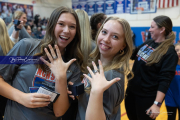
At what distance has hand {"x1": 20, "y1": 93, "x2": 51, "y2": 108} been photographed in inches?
39.4

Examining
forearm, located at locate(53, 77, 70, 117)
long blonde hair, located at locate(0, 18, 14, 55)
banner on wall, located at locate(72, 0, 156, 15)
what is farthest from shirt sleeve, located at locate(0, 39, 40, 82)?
banner on wall, located at locate(72, 0, 156, 15)

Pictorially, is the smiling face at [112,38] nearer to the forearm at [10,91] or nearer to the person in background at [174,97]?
the forearm at [10,91]

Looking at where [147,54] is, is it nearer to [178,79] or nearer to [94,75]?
[178,79]

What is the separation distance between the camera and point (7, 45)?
1.76 m

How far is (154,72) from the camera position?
71.9 inches

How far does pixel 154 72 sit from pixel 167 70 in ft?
0.52

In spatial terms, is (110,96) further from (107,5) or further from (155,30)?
(107,5)

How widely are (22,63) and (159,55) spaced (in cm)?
140

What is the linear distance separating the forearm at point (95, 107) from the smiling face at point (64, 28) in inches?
20.0

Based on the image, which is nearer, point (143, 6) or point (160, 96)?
point (160, 96)

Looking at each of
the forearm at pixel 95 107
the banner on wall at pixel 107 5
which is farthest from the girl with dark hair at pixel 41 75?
the banner on wall at pixel 107 5

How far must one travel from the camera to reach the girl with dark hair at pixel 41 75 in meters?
1.05

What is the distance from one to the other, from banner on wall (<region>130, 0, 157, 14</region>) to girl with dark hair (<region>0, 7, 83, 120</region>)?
612 centimetres

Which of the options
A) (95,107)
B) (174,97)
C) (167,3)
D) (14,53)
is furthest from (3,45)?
(167,3)
